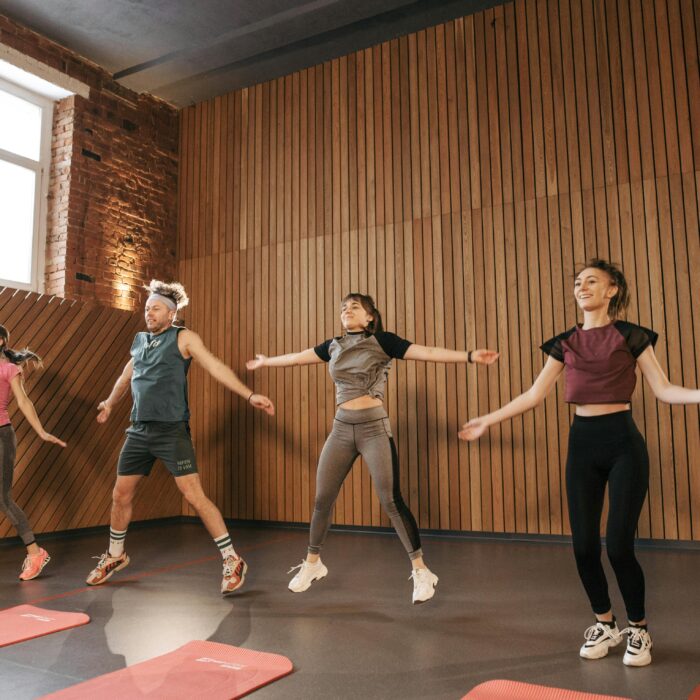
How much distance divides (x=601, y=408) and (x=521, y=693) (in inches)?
43.8

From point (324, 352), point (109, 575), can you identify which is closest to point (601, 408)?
point (324, 352)

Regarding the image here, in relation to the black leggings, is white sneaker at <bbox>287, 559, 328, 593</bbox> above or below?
below

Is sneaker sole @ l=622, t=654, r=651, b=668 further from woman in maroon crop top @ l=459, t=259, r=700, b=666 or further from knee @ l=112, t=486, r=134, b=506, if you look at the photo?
knee @ l=112, t=486, r=134, b=506

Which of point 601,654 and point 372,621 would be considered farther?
point 372,621

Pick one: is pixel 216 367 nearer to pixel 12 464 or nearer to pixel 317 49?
pixel 12 464

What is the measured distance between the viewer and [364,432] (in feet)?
12.1

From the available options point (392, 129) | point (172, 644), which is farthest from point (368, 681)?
point (392, 129)

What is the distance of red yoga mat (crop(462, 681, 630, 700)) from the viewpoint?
A: 2.22m

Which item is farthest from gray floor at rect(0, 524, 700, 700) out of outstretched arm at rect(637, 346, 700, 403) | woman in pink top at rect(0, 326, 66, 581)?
outstretched arm at rect(637, 346, 700, 403)

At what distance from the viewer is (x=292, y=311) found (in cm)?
674

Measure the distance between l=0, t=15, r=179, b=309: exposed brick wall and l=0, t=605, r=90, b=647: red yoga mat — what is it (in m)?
3.85

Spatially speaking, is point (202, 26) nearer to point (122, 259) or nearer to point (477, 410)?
point (122, 259)

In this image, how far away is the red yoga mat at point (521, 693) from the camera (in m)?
2.22

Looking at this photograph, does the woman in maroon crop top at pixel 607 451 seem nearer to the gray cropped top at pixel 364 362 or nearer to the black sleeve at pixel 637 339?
the black sleeve at pixel 637 339
